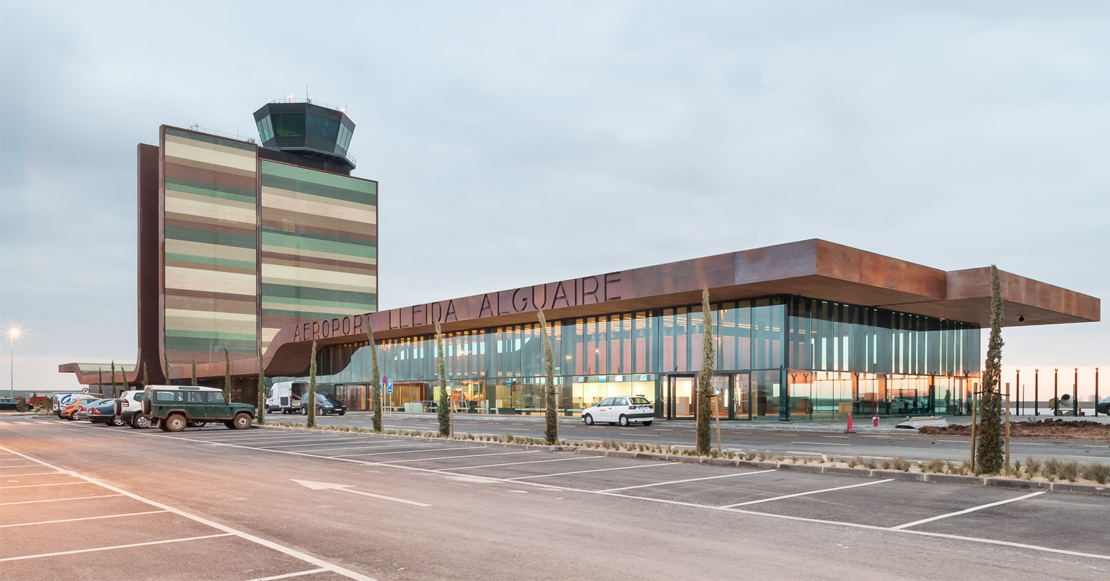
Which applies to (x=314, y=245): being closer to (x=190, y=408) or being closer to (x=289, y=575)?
(x=190, y=408)

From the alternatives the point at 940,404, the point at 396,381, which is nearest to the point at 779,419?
the point at 940,404

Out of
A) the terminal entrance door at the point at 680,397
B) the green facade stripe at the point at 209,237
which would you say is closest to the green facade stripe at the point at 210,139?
the green facade stripe at the point at 209,237

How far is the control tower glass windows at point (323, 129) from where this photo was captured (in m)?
101

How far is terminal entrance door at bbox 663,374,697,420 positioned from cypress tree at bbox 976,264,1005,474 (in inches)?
1075

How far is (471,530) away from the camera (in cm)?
919

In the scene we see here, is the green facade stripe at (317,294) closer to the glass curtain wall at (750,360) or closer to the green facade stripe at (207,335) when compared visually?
the green facade stripe at (207,335)

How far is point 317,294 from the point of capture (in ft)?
339

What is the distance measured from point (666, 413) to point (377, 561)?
3717 cm

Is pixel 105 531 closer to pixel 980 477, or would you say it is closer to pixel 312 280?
pixel 980 477

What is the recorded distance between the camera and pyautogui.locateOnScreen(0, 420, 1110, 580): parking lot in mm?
7668

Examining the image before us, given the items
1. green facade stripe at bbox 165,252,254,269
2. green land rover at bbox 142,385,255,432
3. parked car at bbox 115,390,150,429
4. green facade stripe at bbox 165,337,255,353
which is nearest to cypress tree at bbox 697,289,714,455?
green land rover at bbox 142,385,255,432

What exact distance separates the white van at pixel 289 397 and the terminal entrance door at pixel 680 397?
103 ft

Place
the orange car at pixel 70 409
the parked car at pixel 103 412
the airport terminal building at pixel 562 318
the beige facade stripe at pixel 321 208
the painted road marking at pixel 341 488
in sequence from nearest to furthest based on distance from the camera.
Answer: the painted road marking at pixel 341 488, the airport terminal building at pixel 562 318, the parked car at pixel 103 412, the orange car at pixel 70 409, the beige facade stripe at pixel 321 208

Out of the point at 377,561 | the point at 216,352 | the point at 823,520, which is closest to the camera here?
the point at 377,561
